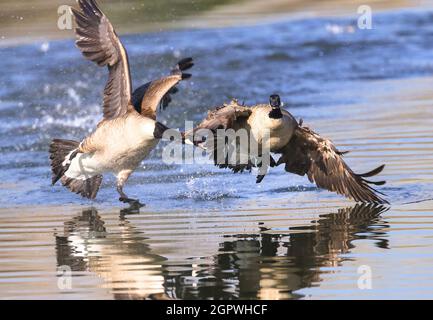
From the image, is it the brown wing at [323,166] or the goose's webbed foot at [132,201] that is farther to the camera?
the brown wing at [323,166]

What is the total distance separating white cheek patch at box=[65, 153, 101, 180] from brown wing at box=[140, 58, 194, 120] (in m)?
0.84

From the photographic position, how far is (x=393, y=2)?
26859 mm

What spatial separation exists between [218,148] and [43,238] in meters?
2.21

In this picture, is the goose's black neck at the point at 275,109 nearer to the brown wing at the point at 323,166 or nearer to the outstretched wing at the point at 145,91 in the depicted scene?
the brown wing at the point at 323,166

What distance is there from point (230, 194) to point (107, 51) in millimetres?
2111

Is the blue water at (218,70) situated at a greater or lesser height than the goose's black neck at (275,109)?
greater

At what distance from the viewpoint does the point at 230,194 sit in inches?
490

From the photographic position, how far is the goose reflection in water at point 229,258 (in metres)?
8.50

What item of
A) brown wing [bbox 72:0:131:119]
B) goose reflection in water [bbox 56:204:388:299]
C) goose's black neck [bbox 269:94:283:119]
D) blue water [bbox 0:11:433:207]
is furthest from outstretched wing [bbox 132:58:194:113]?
blue water [bbox 0:11:433:207]

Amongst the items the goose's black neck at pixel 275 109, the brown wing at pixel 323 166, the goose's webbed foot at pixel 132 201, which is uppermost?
the goose's black neck at pixel 275 109

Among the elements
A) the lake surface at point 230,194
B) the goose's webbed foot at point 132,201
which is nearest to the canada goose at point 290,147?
the lake surface at point 230,194

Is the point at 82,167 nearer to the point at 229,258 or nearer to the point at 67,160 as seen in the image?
the point at 67,160

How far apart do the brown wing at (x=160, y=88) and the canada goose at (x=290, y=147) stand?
32.2 inches

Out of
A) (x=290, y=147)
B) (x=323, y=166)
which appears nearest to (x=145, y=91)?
(x=290, y=147)
